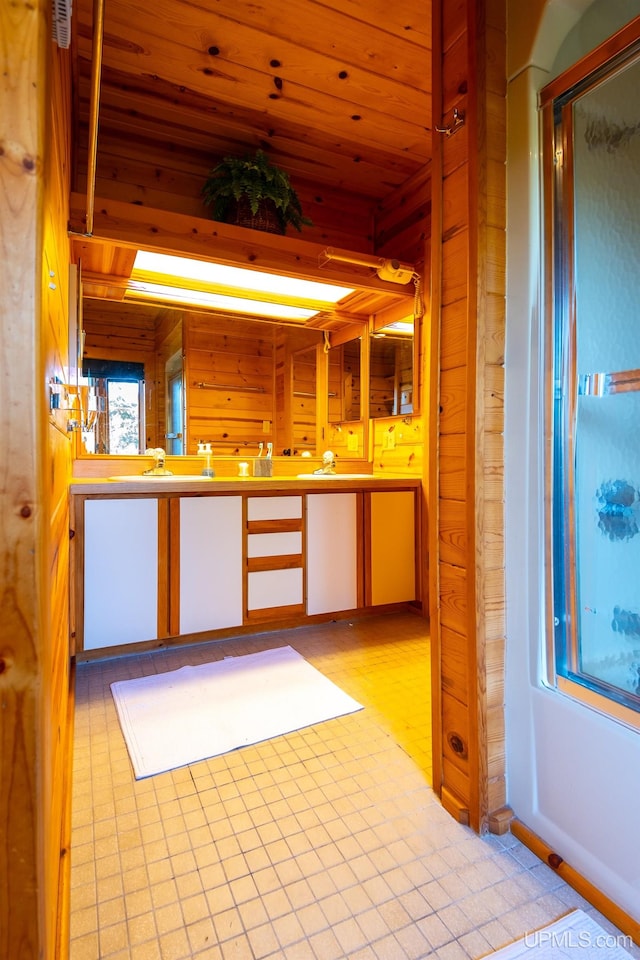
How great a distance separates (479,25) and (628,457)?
1.09 meters

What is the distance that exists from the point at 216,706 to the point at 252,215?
2.33 meters

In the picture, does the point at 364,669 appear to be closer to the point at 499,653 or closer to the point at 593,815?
the point at 499,653

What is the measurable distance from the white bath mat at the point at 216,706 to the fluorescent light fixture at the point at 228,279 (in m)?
1.98

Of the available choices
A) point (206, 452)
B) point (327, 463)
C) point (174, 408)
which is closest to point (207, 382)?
point (174, 408)

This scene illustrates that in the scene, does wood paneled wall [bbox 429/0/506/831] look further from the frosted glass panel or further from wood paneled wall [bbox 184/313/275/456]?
wood paneled wall [bbox 184/313/275/456]

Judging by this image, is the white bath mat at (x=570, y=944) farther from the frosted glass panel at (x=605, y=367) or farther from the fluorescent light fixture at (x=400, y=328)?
the fluorescent light fixture at (x=400, y=328)

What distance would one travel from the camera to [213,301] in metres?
2.87

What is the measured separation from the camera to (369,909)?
101 centimetres

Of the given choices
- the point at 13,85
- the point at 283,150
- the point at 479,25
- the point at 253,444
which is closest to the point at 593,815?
the point at 13,85

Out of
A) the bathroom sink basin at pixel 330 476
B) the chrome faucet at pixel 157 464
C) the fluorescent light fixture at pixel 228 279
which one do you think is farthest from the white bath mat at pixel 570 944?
the fluorescent light fixture at pixel 228 279

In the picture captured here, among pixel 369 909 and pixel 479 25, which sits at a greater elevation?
pixel 479 25

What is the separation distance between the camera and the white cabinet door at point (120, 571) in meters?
2.19

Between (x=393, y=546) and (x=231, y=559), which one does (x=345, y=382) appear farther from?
(x=231, y=559)

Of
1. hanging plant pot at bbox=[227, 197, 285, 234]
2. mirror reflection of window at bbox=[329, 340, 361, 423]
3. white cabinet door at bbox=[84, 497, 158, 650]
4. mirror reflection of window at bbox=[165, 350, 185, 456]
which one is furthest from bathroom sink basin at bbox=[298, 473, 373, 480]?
hanging plant pot at bbox=[227, 197, 285, 234]
